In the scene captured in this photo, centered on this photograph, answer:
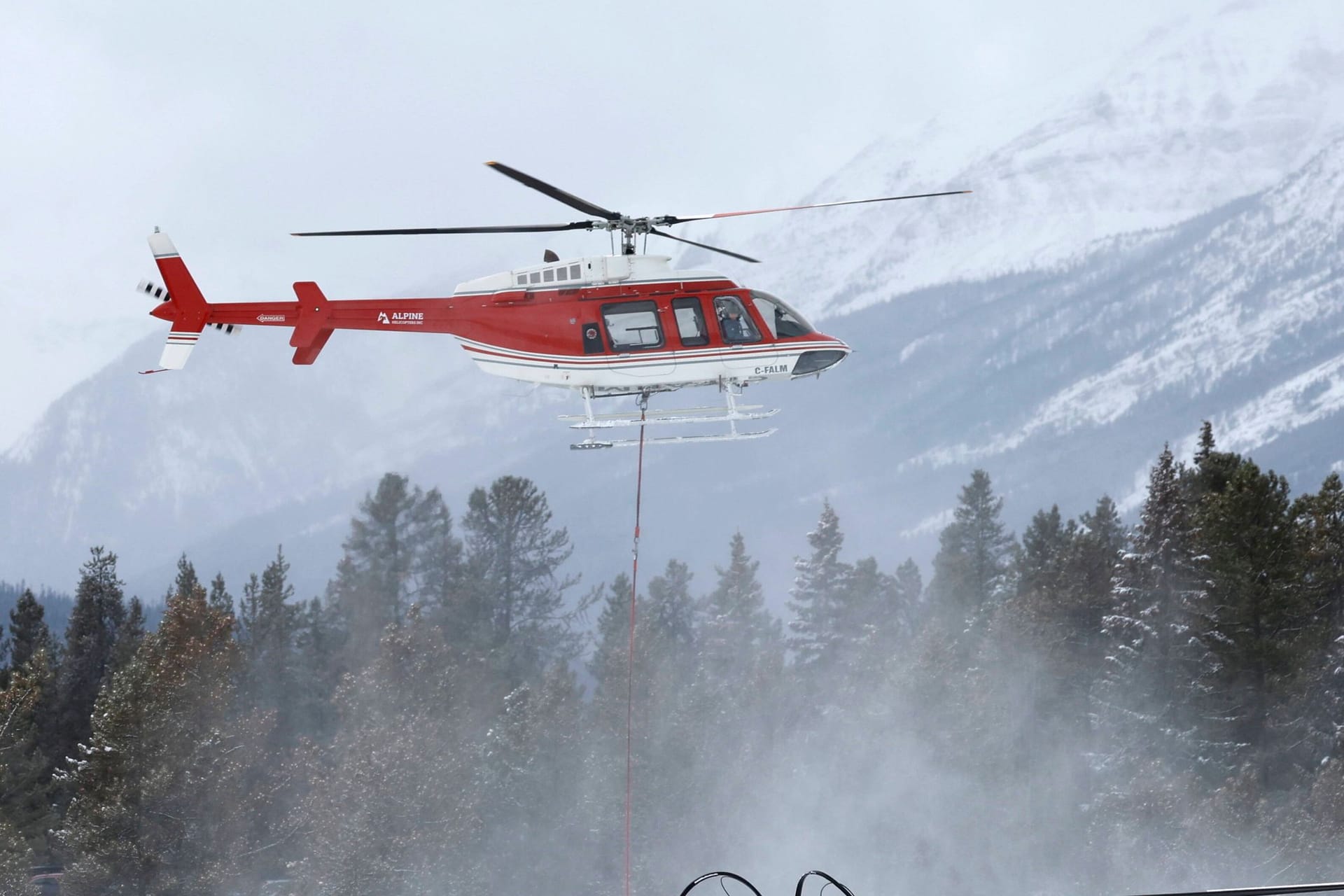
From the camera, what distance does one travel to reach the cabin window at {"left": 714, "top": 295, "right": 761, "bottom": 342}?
79.5ft

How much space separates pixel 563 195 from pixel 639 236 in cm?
398

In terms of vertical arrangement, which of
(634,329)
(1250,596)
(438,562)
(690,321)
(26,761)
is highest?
(438,562)

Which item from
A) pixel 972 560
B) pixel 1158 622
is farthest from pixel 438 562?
pixel 1158 622

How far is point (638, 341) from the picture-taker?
24.0 meters

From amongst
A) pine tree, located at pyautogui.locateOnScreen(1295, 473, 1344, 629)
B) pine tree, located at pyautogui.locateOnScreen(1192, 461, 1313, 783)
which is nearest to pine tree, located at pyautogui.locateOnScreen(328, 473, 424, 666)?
pine tree, located at pyautogui.locateOnScreen(1192, 461, 1313, 783)

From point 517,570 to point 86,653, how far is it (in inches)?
1235

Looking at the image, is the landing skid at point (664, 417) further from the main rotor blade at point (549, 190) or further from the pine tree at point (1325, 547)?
the pine tree at point (1325, 547)

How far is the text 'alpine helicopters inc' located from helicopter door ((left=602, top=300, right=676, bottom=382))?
0.02 metres

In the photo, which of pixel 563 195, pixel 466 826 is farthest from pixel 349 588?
pixel 563 195

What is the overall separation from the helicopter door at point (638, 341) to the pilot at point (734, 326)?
3.44 ft

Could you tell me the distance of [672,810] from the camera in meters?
68.5

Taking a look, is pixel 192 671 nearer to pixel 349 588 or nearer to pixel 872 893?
pixel 349 588

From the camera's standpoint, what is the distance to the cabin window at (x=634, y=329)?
2397 cm

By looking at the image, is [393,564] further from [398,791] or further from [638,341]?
[638,341]
